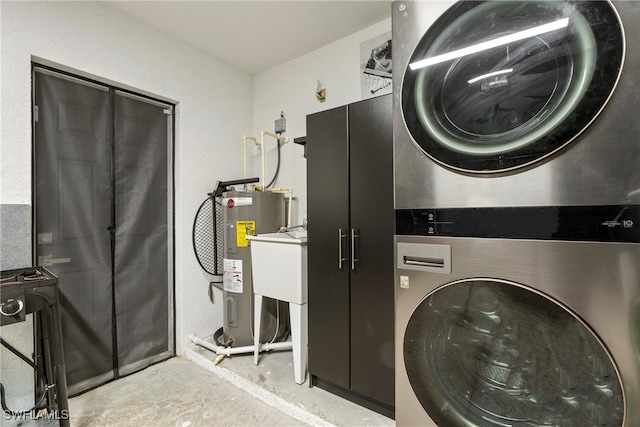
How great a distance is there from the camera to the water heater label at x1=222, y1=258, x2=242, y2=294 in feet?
7.44

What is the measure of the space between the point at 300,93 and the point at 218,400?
255 cm

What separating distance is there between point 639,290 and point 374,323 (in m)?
1.04

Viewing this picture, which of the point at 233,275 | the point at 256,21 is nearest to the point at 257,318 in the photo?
the point at 233,275

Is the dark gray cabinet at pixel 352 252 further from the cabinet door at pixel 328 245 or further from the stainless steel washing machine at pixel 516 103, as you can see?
the stainless steel washing machine at pixel 516 103

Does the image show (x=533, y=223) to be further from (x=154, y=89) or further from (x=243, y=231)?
(x=154, y=89)

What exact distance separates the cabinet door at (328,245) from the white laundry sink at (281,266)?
83mm

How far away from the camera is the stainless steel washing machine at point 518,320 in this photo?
69 cm

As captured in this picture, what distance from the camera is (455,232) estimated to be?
88 cm

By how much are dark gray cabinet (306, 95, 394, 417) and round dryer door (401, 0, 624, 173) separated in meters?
0.50

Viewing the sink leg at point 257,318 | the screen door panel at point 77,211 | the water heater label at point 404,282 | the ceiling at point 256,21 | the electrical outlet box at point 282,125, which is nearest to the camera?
the water heater label at point 404,282

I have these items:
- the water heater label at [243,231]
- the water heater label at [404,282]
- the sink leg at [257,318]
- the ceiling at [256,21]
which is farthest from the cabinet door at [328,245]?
the ceiling at [256,21]

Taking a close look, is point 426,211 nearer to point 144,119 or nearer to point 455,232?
point 455,232

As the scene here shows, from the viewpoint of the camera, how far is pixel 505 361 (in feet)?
2.78

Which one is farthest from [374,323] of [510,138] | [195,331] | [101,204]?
[101,204]
